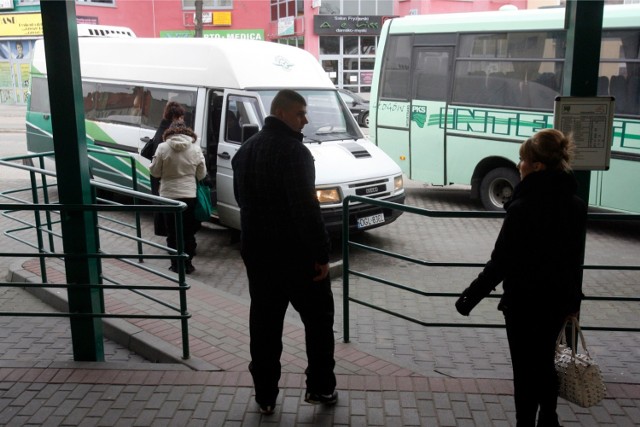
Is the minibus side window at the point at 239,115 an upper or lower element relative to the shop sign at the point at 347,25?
lower

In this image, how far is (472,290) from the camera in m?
3.27

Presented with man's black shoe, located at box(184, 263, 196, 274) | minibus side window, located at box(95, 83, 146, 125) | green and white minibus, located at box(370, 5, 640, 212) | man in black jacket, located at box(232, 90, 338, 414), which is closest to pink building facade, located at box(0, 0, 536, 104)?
green and white minibus, located at box(370, 5, 640, 212)

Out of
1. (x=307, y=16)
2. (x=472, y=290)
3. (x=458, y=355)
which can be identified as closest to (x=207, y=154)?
(x=458, y=355)

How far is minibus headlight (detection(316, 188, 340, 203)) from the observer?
7.61 meters

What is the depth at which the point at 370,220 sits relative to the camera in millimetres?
7887

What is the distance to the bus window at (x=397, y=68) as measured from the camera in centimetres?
1143

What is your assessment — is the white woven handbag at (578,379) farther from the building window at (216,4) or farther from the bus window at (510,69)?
the building window at (216,4)

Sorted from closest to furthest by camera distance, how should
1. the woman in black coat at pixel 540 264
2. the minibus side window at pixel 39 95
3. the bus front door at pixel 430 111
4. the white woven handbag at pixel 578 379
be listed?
the woman in black coat at pixel 540 264, the white woven handbag at pixel 578 379, the bus front door at pixel 430 111, the minibus side window at pixel 39 95

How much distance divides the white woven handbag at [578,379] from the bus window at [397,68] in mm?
8558

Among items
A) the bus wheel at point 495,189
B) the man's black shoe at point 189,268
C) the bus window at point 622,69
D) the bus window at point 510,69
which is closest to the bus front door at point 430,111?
the bus window at point 510,69

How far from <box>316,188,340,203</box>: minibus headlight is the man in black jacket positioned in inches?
151

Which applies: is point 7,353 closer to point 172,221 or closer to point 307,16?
point 172,221

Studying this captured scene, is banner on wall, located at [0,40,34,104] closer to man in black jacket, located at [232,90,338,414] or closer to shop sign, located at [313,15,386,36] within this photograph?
shop sign, located at [313,15,386,36]

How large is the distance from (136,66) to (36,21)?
25490 millimetres
